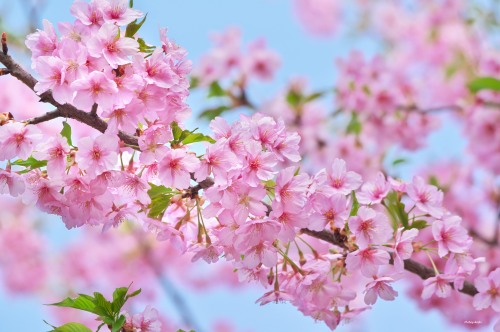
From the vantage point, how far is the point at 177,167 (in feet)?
4.78

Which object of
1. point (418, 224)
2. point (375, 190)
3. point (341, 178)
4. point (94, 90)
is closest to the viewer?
point (94, 90)

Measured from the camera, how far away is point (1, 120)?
1501 millimetres

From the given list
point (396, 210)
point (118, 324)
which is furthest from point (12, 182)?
point (396, 210)

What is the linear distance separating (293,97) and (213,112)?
0.85 metres

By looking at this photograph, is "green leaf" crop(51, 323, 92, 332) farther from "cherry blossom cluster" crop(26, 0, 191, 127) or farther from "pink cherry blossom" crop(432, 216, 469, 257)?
"pink cherry blossom" crop(432, 216, 469, 257)

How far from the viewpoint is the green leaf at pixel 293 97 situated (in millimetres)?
4215

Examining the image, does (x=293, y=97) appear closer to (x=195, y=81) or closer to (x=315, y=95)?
(x=315, y=95)

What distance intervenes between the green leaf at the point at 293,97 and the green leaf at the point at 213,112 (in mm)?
690

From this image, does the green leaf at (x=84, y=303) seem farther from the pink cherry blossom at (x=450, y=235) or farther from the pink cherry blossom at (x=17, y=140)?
the pink cherry blossom at (x=450, y=235)

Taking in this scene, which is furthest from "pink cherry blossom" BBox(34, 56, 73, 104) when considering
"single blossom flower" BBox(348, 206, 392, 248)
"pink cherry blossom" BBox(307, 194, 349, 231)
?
"single blossom flower" BBox(348, 206, 392, 248)

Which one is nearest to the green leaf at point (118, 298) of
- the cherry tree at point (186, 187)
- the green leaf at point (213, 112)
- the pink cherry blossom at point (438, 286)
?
the cherry tree at point (186, 187)

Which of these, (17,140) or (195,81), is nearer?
(17,140)

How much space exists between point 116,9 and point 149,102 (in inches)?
10.4

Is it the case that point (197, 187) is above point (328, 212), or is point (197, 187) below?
above
